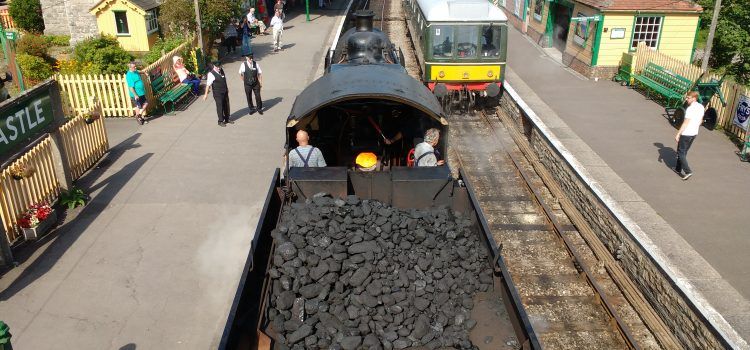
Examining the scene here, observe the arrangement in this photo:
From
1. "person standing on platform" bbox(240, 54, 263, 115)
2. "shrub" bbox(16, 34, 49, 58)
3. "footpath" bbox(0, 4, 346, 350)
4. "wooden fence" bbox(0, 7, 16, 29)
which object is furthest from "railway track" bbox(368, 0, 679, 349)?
"wooden fence" bbox(0, 7, 16, 29)

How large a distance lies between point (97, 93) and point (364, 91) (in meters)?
10.1

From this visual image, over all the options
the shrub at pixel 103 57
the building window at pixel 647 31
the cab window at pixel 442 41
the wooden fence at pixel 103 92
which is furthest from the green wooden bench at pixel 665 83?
the shrub at pixel 103 57

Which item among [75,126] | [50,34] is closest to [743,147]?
[75,126]

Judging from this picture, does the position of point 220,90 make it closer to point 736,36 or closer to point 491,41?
point 491,41

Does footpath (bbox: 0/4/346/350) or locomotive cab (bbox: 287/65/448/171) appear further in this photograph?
locomotive cab (bbox: 287/65/448/171)

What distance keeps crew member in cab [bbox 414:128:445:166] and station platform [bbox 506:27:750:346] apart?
3.40 meters

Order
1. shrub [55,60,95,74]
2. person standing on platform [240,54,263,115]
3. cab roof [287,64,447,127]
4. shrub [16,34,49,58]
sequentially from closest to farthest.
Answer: cab roof [287,64,447,127] < person standing on platform [240,54,263,115] < shrub [55,60,95,74] < shrub [16,34,49,58]

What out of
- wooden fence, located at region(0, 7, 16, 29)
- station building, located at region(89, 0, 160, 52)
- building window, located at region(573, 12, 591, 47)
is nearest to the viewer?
building window, located at region(573, 12, 591, 47)

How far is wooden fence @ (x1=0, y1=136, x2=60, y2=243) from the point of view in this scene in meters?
8.49

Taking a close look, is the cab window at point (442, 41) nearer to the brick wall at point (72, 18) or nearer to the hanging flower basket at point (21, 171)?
the hanging flower basket at point (21, 171)

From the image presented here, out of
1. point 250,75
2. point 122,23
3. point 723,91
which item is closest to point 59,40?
point 122,23

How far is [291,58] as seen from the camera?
22.6 m

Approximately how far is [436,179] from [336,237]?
1911 millimetres

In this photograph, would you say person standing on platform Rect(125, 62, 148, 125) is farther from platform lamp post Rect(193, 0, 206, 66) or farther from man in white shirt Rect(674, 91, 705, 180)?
man in white shirt Rect(674, 91, 705, 180)
